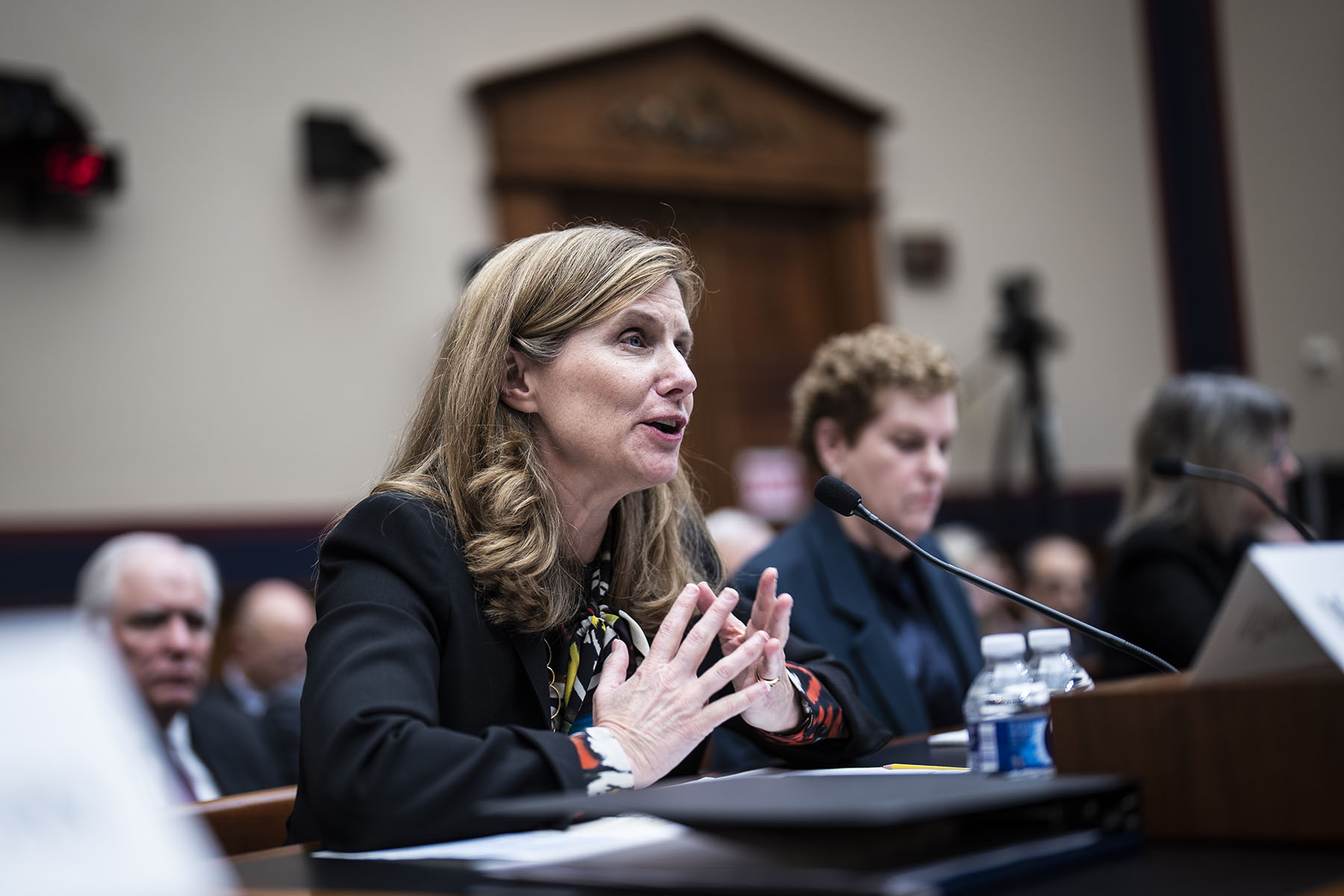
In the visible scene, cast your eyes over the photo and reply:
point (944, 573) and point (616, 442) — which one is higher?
point (616, 442)

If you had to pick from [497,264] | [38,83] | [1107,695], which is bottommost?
[1107,695]

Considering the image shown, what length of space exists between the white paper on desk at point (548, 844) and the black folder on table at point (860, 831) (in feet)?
0.12

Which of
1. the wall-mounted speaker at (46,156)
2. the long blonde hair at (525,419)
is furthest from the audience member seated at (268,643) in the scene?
the long blonde hair at (525,419)

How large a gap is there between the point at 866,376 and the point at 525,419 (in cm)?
103

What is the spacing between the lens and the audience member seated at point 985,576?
16.0ft

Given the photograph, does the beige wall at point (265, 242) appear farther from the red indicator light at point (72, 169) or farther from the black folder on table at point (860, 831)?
the black folder on table at point (860, 831)

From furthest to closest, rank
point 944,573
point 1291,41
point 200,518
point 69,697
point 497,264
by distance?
1. point 1291,41
2. point 200,518
3. point 944,573
4. point 497,264
5. point 69,697

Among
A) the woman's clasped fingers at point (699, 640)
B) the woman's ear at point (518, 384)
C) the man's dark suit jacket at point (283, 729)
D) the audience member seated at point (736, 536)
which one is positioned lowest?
the man's dark suit jacket at point (283, 729)

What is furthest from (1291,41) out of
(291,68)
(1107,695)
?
(1107,695)

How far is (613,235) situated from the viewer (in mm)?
1725

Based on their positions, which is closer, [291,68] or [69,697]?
[69,697]

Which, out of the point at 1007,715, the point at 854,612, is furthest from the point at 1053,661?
the point at 854,612

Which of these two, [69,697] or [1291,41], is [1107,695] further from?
[1291,41]

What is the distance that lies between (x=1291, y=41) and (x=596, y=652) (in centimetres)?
770
